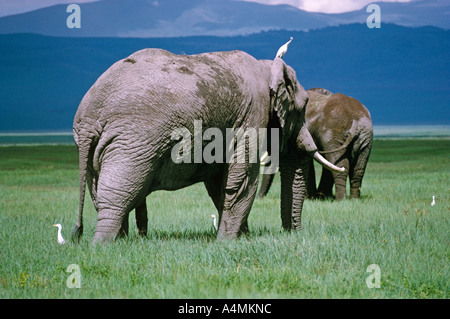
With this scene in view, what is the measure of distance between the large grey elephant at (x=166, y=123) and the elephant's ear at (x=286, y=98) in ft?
0.06

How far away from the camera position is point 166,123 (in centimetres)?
591

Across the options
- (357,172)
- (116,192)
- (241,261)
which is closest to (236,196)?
(241,261)

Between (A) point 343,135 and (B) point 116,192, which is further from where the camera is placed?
(A) point 343,135

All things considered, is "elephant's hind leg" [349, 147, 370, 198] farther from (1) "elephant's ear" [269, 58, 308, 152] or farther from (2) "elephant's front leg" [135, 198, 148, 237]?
(2) "elephant's front leg" [135, 198, 148, 237]

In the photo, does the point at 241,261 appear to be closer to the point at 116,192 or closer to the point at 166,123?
the point at 116,192

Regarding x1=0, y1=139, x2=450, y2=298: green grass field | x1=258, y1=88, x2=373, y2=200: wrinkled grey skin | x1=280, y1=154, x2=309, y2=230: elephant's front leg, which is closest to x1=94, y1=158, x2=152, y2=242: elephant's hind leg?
x1=0, y1=139, x2=450, y2=298: green grass field

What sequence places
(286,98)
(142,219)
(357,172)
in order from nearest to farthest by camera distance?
(286,98) → (142,219) → (357,172)

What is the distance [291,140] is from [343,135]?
4.74 metres

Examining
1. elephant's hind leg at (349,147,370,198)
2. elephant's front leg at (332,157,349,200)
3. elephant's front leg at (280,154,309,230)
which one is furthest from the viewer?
elephant's hind leg at (349,147,370,198)

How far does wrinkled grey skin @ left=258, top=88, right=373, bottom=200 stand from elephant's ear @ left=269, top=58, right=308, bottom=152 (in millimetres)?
4582

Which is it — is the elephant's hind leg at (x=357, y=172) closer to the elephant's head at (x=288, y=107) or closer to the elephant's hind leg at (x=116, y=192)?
the elephant's head at (x=288, y=107)

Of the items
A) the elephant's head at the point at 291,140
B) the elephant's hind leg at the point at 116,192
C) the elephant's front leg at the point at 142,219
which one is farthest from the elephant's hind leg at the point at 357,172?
the elephant's hind leg at the point at 116,192

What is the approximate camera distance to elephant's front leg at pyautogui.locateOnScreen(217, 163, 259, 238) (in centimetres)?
679

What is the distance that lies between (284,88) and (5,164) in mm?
20938
